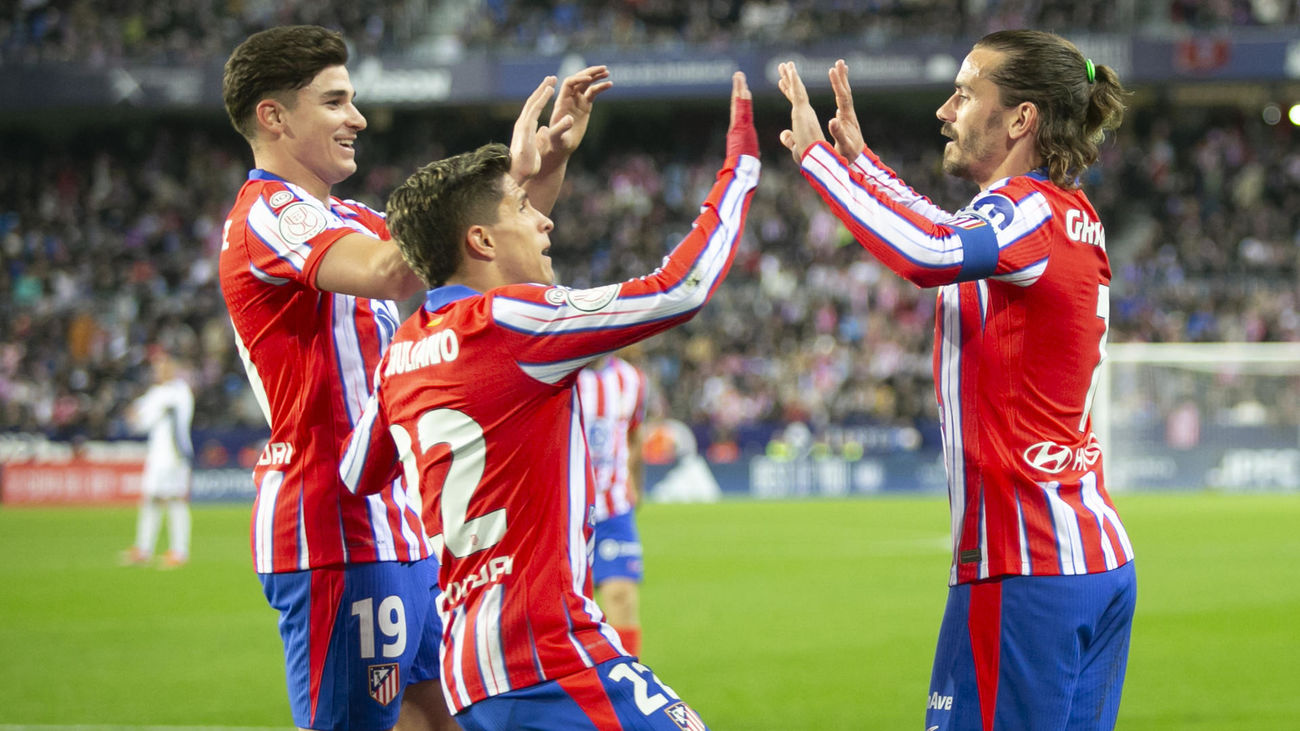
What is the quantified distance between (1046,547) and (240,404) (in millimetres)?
25434

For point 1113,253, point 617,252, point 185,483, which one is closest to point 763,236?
point 617,252

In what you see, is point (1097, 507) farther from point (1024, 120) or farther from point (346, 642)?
point (346, 642)

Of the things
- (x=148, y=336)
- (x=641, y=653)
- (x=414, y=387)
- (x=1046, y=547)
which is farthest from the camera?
(x=148, y=336)

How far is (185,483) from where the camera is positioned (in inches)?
648

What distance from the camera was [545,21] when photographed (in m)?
34.0

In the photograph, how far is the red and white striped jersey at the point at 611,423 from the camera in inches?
328

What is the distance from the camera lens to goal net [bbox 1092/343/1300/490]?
24.2 metres

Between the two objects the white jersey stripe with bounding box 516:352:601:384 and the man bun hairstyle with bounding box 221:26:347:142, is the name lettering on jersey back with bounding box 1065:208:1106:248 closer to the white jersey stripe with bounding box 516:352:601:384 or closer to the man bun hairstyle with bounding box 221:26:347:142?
the white jersey stripe with bounding box 516:352:601:384

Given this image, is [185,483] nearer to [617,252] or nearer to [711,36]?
[617,252]

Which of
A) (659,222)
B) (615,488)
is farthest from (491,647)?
(659,222)

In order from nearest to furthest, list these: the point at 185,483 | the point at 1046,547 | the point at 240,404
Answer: the point at 1046,547 → the point at 185,483 → the point at 240,404

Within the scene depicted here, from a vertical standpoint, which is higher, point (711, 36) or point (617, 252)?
point (711, 36)

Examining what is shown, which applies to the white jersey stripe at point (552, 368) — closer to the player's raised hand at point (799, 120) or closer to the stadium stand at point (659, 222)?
the player's raised hand at point (799, 120)

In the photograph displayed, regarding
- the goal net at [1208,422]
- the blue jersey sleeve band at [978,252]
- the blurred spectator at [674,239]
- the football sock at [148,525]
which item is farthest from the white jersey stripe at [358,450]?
the goal net at [1208,422]
